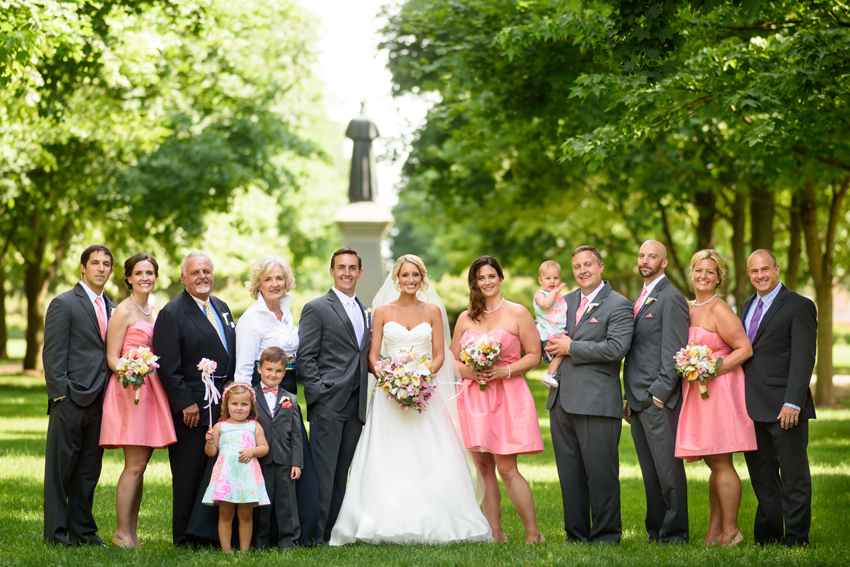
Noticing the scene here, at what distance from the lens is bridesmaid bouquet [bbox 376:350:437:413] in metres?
6.67

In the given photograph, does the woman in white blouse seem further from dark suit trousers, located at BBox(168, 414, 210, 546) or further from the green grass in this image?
dark suit trousers, located at BBox(168, 414, 210, 546)

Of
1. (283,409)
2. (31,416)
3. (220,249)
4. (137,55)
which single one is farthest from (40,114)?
(220,249)

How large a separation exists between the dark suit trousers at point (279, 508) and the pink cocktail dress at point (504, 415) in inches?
60.4

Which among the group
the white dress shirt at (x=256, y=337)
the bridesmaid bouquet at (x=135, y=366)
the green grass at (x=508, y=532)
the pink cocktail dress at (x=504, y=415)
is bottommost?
the green grass at (x=508, y=532)

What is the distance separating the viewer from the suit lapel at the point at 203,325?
667cm

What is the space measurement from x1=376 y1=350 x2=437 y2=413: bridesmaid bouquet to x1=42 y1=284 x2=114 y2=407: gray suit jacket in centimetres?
225

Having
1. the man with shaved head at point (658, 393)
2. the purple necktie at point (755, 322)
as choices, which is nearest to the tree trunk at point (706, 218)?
the purple necktie at point (755, 322)

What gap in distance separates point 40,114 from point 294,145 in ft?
29.1

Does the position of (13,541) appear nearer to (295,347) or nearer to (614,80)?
(295,347)

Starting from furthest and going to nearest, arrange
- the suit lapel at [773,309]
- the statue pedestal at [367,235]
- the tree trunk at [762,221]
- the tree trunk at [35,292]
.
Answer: the tree trunk at [35,292] → the tree trunk at [762,221] → the statue pedestal at [367,235] → the suit lapel at [773,309]

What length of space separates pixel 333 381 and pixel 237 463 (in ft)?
3.36

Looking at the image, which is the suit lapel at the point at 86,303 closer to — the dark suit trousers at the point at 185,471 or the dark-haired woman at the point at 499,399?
the dark suit trousers at the point at 185,471

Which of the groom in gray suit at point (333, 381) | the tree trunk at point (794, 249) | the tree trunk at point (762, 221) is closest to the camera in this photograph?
the groom in gray suit at point (333, 381)

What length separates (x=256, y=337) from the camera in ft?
22.1
